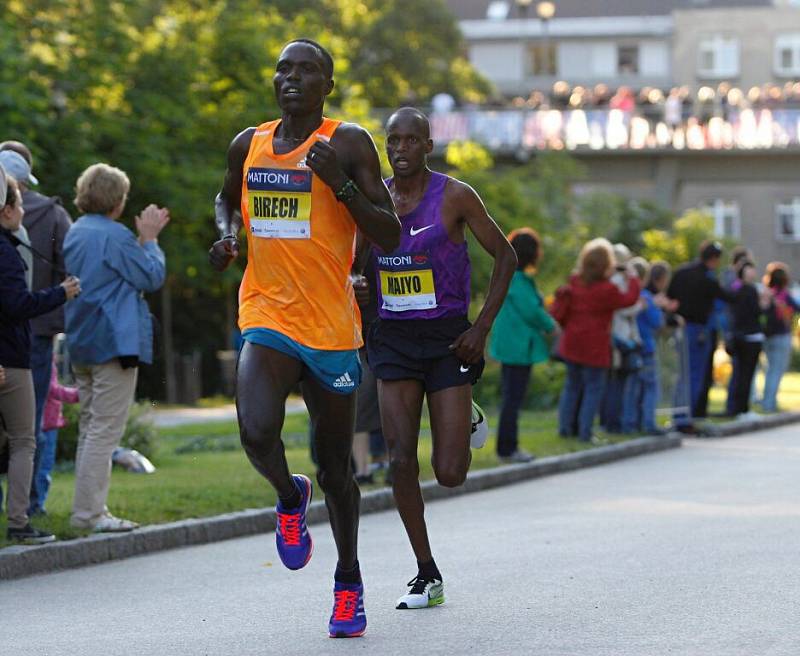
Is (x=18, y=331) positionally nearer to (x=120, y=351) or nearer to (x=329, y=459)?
(x=120, y=351)

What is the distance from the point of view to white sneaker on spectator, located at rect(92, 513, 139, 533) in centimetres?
1034

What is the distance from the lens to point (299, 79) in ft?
22.6

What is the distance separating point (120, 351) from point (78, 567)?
125 cm

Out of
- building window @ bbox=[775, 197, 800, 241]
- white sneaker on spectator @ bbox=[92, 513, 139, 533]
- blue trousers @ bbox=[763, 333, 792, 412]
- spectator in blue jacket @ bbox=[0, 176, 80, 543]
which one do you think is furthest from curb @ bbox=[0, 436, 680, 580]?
building window @ bbox=[775, 197, 800, 241]

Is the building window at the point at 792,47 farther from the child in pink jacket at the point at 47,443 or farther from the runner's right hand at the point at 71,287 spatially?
the runner's right hand at the point at 71,287

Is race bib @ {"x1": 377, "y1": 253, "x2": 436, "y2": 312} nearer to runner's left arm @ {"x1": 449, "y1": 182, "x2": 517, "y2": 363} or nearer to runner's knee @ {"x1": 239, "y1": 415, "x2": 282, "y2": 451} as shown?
runner's left arm @ {"x1": 449, "y1": 182, "x2": 517, "y2": 363}

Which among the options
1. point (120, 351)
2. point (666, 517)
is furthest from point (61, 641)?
point (666, 517)

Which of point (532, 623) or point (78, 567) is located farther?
point (78, 567)

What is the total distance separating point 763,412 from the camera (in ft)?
79.4

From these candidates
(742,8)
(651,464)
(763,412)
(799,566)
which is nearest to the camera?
(799,566)

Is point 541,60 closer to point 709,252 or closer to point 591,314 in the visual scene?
point 709,252

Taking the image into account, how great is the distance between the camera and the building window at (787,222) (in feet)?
255

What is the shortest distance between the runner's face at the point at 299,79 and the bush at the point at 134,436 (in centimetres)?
888

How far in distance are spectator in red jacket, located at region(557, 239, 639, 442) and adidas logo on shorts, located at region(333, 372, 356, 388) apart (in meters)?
10.5
